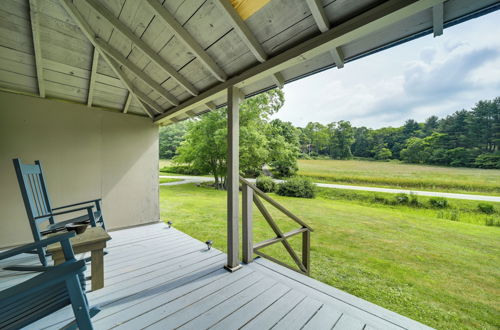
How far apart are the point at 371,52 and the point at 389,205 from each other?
27.9ft

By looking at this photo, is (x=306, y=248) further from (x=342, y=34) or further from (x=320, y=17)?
(x=320, y=17)

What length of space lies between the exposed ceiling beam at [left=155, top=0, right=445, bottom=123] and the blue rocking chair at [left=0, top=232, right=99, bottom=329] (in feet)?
5.82

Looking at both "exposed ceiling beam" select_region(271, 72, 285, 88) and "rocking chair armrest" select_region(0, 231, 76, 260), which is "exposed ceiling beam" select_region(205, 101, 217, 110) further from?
"rocking chair armrest" select_region(0, 231, 76, 260)

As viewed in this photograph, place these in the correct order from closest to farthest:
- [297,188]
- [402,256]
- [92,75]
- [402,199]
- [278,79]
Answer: [278,79]
[92,75]
[402,256]
[402,199]
[297,188]

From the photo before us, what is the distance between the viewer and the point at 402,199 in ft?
24.8

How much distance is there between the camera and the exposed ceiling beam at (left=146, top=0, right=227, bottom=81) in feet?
4.83

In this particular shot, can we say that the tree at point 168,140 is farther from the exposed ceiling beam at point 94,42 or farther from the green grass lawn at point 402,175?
the exposed ceiling beam at point 94,42

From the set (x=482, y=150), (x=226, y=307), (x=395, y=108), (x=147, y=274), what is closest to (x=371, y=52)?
(x=226, y=307)

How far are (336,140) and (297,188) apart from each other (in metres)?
4.29

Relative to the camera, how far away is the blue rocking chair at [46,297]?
66 cm

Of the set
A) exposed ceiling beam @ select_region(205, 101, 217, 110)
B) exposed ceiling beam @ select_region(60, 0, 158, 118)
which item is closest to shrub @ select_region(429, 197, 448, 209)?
exposed ceiling beam @ select_region(205, 101, 217, 110)

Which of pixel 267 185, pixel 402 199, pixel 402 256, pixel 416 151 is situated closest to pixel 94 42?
pixel 402 256

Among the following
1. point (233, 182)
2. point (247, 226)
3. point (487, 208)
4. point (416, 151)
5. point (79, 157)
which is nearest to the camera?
point (233, 182)

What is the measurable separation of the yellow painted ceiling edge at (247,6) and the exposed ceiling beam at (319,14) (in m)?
0.32
